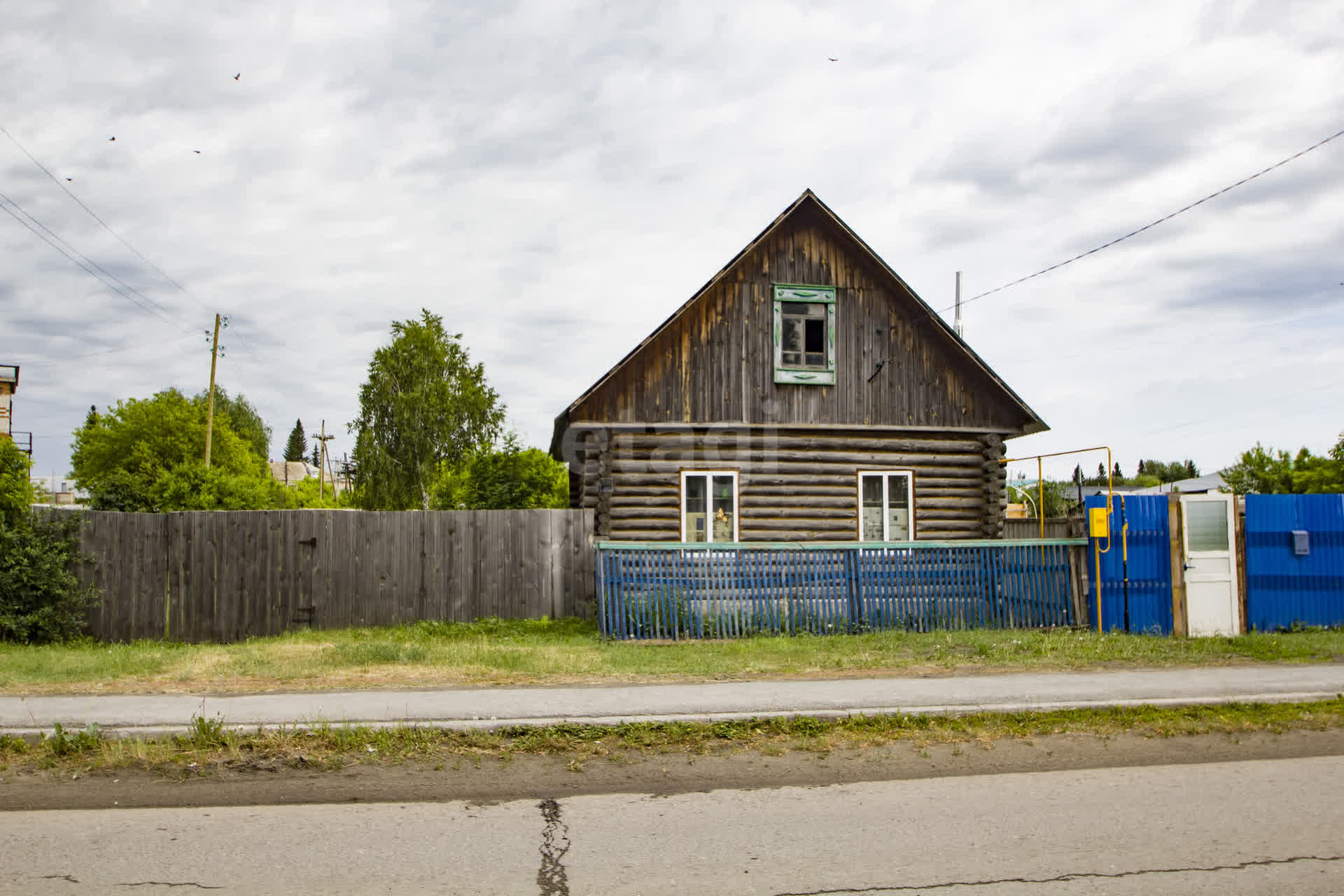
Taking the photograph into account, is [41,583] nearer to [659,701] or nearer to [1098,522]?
[659,701]

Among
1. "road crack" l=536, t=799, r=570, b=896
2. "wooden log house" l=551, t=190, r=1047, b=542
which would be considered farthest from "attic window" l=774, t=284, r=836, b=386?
"road crack" l=536, t=799, r=570, b=896

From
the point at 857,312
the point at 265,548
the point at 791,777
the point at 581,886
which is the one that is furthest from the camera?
the point at 857,312

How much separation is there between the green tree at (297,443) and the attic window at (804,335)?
156 metres

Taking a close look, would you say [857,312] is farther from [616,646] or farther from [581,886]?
[581,886]

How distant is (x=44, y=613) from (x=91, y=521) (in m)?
1.52

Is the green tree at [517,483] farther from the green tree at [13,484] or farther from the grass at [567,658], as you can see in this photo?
the grass at [567,658]

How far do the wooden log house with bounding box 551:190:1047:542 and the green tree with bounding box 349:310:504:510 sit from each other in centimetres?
2750

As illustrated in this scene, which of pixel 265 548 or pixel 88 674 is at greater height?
pixel 265 548

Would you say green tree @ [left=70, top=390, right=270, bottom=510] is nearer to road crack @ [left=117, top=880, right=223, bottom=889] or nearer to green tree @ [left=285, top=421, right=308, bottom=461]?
road crack @ [left=117, top=880, right=223, bottom=889]

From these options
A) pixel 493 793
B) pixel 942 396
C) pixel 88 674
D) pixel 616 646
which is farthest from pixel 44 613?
pixel 942 396

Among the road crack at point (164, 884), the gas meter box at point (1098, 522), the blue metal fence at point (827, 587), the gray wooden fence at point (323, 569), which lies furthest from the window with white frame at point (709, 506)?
the road crack at point (164, 884)

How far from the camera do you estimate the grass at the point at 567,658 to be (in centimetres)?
1010

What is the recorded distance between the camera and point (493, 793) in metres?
6.44

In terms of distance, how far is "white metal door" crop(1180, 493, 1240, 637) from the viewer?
45.8 ft
